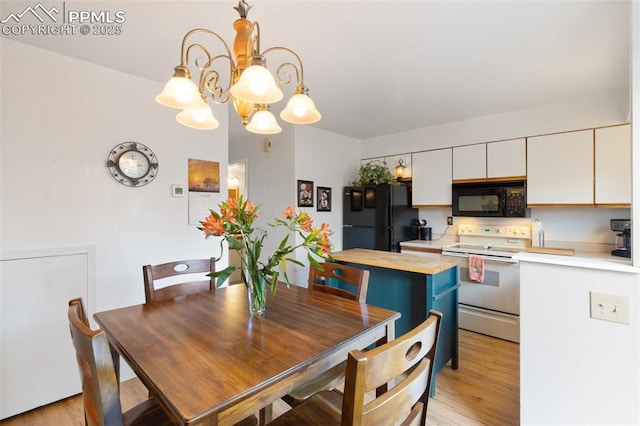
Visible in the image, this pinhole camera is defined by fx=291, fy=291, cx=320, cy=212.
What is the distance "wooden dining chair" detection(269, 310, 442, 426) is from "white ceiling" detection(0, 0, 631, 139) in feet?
5.38

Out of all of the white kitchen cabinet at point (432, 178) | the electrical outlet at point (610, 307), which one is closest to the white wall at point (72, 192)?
the electrical outlet at point (610, 307)

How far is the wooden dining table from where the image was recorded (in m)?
0.77

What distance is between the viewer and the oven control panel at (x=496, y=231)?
10.8ft

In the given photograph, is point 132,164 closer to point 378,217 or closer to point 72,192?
point 72,192

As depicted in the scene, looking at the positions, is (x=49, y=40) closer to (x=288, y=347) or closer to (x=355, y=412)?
(x=288, y=347)

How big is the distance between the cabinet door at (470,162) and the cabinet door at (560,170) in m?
0.43

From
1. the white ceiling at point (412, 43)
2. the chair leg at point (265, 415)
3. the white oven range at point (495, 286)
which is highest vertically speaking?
the white ceiling at point (412, 43)

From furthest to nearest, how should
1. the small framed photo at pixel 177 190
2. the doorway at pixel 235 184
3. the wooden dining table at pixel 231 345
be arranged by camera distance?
the doorway at pixel 235 184 < the small framed photo at pixel 177 190 < the wooden dining table at pixel 231 345

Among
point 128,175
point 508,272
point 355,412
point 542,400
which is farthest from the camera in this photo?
point 508,272

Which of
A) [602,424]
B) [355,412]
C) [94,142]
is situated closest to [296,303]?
[355,412]

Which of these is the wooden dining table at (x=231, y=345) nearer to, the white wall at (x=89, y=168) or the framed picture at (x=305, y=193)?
the white wall at (x=89, y=168)

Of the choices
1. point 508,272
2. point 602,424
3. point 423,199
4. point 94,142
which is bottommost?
point 602,424

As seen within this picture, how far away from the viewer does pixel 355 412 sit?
2.21 ft

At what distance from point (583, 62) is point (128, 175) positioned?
356cm
